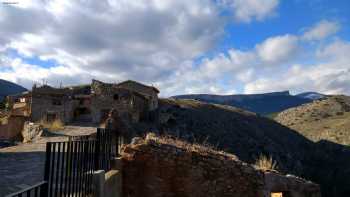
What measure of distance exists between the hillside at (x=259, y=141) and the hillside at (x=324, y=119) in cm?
860

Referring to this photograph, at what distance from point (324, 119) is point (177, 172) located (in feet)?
295

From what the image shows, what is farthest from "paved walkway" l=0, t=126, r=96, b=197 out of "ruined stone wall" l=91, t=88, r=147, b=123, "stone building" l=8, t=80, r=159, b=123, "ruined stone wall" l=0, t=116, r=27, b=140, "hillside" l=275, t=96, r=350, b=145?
"hillside" l=275, t=96, r=350, b=145

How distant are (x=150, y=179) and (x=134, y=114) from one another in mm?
33727

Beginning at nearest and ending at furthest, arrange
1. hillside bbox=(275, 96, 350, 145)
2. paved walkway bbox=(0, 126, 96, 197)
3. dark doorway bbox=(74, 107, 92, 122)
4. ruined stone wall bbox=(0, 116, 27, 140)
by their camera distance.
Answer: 1. paved walkway bbox=(0, 126, 96, 197)
2. ruined stone wall bbox=(0, 116, 27, 140)
3. dark doorway bbox=(74, 107, 92, 122)
4. hillside bbox=(275, 96, 350, 145)

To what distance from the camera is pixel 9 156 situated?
12969 mm

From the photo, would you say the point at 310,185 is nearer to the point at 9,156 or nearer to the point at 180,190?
the point at 180,190

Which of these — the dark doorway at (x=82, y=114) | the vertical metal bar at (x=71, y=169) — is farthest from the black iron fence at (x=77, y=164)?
the dark doorway at (x=82, y=114)

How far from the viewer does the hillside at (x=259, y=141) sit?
50375 millimetres

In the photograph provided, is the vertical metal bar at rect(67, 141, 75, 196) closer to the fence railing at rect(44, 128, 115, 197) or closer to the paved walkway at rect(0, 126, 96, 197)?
the fence railing at rect(44, 128, 115, 197)

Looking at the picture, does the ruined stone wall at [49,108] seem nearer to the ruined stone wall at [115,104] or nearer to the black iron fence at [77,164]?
the ruined stone wall at [115,104]

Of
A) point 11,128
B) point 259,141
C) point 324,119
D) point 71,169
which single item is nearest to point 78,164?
point 71,169

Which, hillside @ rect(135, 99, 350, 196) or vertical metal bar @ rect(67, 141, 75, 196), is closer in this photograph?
vertical metal bar @ rect(67, 141, 75, 196)

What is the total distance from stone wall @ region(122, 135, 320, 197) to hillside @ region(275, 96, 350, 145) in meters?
69.7

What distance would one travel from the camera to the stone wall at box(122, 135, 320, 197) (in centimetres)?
903
